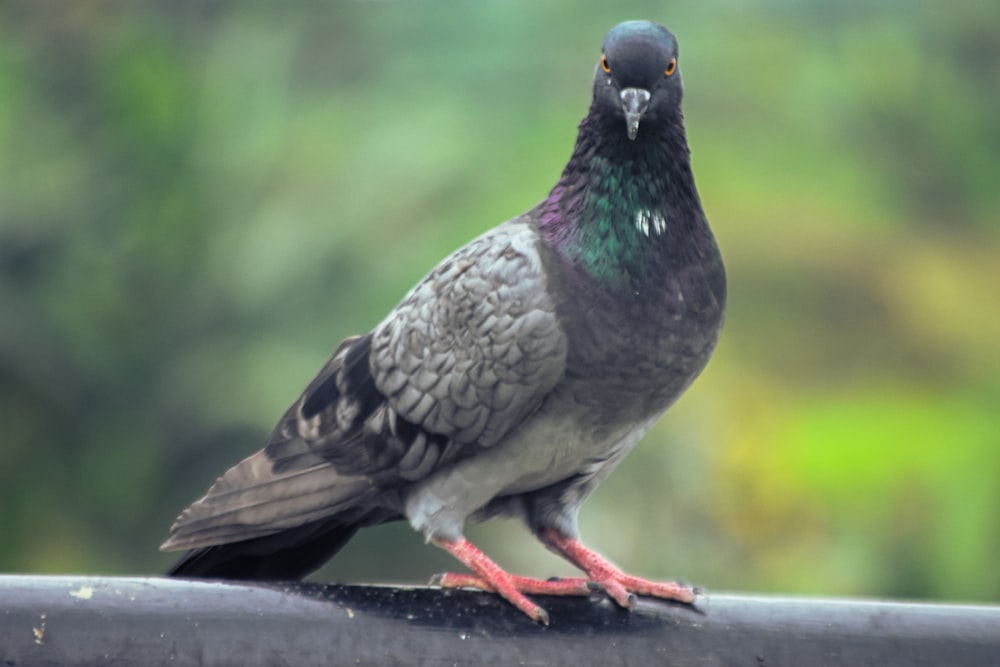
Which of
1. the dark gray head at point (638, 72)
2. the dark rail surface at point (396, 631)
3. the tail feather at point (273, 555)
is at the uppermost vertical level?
the dark gray head at point (638, 72)

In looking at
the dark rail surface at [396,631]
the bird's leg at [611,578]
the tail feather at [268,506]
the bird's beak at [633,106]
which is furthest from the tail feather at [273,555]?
the bird's beak at [633,106]

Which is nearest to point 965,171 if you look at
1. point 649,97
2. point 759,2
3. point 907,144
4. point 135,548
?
point 907,144

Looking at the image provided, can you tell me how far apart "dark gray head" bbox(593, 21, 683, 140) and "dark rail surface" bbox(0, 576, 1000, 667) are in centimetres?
121

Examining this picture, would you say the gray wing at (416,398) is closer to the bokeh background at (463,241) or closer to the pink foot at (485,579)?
the pink foot at (485,579)

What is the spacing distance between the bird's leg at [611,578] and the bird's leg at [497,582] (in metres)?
0.08

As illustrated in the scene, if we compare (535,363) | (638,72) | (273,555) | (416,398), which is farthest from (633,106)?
(273,555)

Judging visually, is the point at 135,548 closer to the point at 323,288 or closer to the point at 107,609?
the point at 323,288

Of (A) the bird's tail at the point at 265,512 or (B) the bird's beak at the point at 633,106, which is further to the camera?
(A) the bird's tail at the point at 265,512

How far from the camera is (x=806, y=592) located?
7984 mm

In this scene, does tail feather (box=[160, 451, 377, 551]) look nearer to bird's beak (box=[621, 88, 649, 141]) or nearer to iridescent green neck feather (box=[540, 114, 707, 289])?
iridescent green neck feather (box=[540, 114, 707, 289])

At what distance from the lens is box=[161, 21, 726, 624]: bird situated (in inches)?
128

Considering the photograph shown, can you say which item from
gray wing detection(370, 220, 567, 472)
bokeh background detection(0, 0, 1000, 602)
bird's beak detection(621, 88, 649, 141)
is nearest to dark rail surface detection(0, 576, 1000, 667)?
gray wing detection(370, 220, 567, 472)

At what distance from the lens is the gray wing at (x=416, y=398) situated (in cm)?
324

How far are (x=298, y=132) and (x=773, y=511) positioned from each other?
4.26 metres
